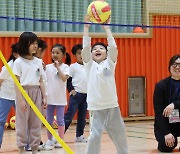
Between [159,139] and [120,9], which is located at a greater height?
[120,9]

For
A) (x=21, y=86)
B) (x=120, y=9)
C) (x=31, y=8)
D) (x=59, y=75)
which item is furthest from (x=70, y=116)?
(x=120, y=9)

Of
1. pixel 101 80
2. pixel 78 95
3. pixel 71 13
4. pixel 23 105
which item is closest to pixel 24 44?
pixel 23 105

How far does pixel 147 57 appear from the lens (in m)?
10.1

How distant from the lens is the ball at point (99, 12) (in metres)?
4.86

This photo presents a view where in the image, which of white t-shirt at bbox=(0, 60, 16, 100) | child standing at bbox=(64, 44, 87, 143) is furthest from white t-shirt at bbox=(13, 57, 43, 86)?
child standing at bbox=(64, 44, 87, 143)

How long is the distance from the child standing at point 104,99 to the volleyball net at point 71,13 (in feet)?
13.1

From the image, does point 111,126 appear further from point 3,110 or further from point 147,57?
point 147,57

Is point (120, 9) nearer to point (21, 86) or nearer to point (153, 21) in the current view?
point (153, 21)

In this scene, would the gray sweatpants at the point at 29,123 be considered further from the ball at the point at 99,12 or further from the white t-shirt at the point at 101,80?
the ball at the point at 99,12

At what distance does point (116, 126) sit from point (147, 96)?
5685mm

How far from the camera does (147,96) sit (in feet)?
32.8

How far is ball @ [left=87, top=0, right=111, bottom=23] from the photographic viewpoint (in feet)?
15.9

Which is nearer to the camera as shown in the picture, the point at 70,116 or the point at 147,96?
the point at 70,116

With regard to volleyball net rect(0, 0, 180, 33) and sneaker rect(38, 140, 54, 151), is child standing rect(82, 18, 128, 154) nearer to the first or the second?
sneaker rect(38, 140, 54, 151)
